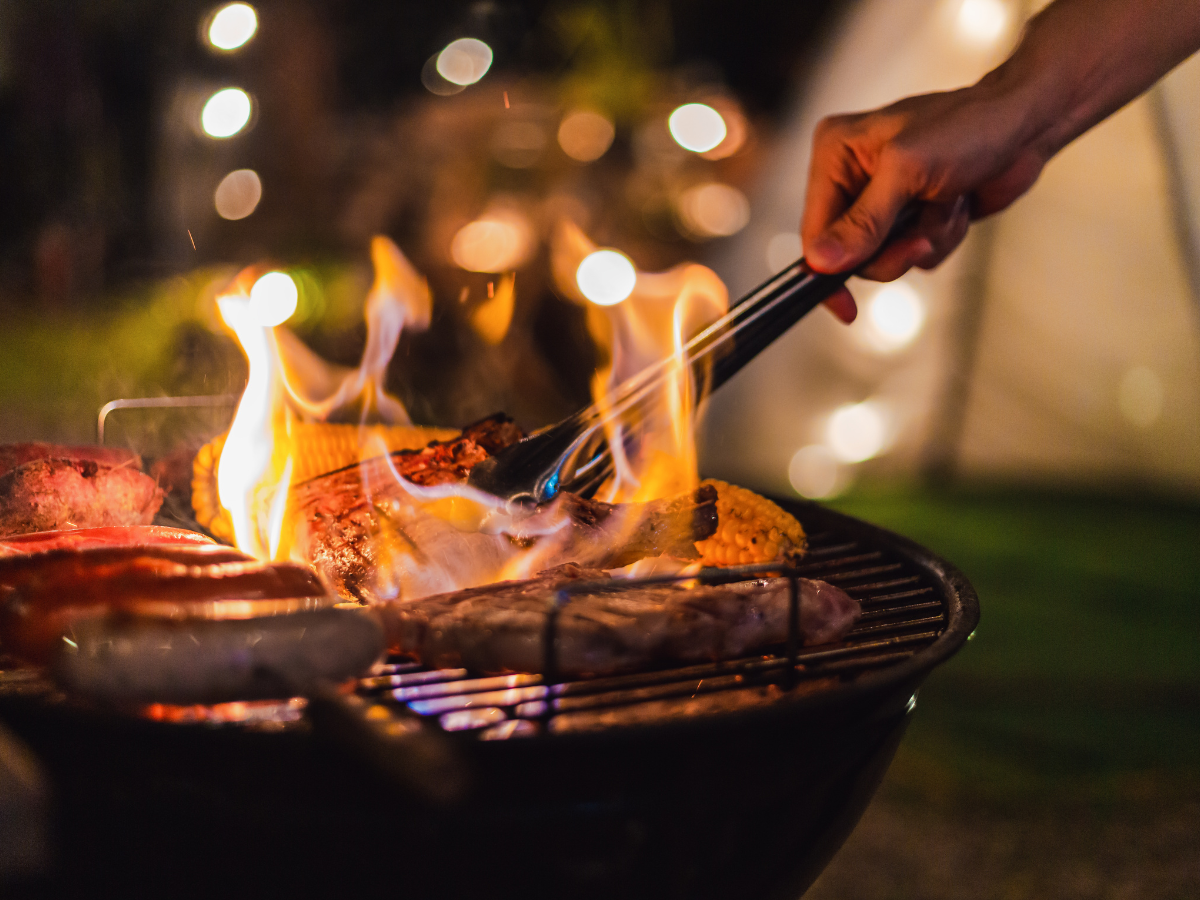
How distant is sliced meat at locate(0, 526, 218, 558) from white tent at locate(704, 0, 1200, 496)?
6.28 metres

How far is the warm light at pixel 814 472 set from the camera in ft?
27.5

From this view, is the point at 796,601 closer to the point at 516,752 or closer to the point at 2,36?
the point at 516,752

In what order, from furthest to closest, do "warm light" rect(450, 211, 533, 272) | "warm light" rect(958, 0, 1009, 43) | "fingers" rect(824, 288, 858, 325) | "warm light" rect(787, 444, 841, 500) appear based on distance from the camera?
"warm light" rect(450, 211, 533, 272)
"warm light" rect(787, 444, 841, 500)
"warm light" rect(958, 0, 1009, 43)
"fingers" rect(824, 288, 858, 325)

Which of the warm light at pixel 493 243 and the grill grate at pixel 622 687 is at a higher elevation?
the warm light at pixel 493 243

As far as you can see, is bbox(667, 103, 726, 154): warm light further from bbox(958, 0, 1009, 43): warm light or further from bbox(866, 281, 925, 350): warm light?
bbox(958, 0, 1009, 43): warm light

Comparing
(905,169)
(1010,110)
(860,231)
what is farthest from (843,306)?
(1010,110)

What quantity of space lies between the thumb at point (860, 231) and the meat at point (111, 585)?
170 centimetres

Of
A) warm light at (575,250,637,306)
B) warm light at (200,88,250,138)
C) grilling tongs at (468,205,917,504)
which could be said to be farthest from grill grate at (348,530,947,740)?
warm light at (200,88,250,138)

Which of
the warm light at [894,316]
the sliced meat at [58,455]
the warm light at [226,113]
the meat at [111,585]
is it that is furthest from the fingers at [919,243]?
the warm light at [226,113]

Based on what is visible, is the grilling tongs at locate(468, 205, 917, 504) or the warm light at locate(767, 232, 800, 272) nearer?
the grilling tongs at locate(468, 205, 917, 504)

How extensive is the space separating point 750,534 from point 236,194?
10.4 metres

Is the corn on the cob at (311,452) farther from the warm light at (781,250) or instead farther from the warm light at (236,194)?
the warm light at (236,194)

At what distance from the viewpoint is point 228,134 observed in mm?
9430

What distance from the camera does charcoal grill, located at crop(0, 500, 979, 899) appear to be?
1.33 metres
